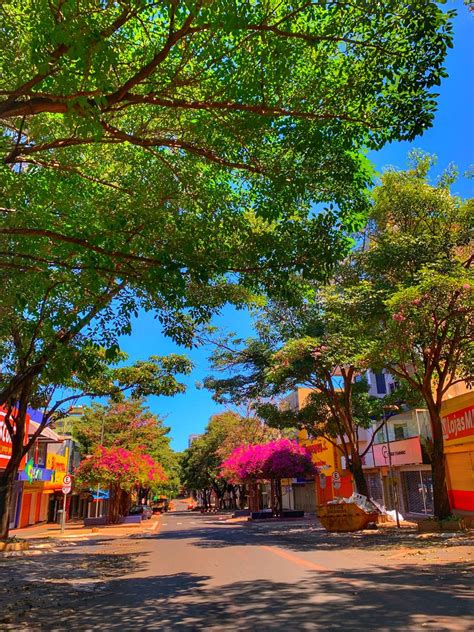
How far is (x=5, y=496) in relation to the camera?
18.2 meters

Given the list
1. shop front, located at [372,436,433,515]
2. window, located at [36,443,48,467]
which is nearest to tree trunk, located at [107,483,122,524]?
window, located at [36,443,48,467]

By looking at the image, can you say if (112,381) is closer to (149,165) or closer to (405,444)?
(149,165)

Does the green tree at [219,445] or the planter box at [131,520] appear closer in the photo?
the planter box at [131,520]

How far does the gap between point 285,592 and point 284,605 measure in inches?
43.7

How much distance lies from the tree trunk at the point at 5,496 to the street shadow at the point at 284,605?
352 inches

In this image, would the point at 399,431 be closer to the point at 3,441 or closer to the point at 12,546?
the point at 3,441

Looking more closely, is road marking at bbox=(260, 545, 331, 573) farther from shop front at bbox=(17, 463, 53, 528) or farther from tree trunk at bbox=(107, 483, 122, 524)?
shop front at bbox=(17, 463, 53, 528)

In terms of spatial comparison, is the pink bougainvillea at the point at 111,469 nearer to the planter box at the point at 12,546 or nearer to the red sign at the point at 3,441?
the red sign at the point at 3,441

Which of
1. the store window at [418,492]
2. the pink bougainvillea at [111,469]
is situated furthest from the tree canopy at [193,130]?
the pink bougainvillea at [111,469]

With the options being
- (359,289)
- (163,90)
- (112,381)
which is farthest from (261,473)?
(163,90)

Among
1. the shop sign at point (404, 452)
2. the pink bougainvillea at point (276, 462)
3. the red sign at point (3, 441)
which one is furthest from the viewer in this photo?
the pink bougainvillea at point (276, 462)

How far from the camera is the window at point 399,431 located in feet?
105

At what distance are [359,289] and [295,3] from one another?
1157 centimetres

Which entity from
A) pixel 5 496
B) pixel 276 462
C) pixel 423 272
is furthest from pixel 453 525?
pixel 276 462
